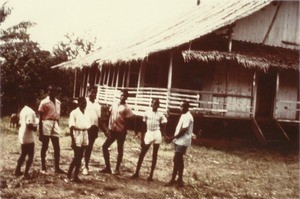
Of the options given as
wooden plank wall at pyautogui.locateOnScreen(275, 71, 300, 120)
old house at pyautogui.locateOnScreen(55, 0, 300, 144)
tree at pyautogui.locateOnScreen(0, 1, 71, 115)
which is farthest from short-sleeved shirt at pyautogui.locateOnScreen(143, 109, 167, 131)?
tree at pyautogui.locateOnScreen(0, 1, 71, 115)

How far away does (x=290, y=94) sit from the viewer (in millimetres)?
18203

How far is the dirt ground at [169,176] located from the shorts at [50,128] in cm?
75

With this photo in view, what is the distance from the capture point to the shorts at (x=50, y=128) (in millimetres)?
7973

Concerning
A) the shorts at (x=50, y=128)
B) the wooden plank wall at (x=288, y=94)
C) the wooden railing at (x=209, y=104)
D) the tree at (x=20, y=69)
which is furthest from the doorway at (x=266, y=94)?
the shorts at (x=50, y=128)

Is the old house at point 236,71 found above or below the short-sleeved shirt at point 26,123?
above

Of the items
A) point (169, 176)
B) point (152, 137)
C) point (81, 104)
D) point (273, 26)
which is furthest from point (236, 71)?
point (81, 104)

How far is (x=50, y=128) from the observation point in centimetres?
802

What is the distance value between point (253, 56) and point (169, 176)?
26.1 feet

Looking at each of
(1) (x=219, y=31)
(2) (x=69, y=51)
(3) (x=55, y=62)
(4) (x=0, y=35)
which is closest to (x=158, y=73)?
(1) (x=219, y=31)

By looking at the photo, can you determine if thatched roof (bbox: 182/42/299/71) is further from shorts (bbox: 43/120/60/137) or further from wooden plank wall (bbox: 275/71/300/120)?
shorts (bbox: 43/120/60/137)

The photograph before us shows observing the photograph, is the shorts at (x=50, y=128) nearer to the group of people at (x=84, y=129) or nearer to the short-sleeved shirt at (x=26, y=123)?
the group of people at (x=84, y=129)

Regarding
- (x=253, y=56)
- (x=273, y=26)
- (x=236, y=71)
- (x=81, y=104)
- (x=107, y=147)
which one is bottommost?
(x=107, y=147)

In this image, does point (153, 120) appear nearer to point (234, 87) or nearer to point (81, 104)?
point (81, 104)

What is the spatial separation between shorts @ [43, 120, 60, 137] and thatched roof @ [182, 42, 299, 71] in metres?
7.20
